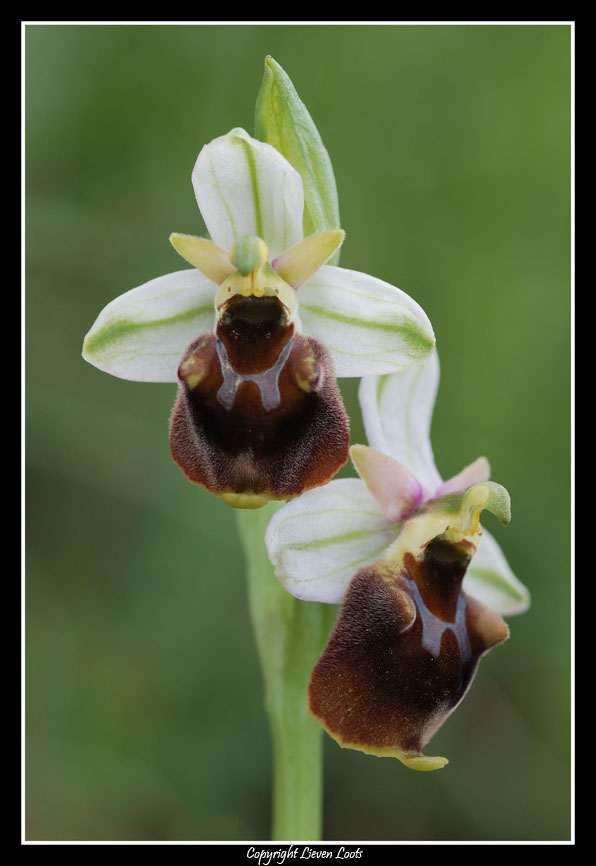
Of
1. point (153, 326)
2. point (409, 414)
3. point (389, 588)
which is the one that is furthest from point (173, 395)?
point (389, 588)

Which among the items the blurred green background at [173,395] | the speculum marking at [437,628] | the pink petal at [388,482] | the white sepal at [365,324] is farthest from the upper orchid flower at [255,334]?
the blurred green background at [173,395]

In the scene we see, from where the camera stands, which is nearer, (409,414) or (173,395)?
(409,414)

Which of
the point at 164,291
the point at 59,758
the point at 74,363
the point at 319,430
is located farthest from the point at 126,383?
the point at 319,430

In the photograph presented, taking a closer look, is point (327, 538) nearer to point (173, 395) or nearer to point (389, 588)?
point (389, 588)

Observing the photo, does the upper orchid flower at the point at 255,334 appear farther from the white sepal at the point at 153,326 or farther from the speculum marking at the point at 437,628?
the speculum marking at the point at 437,628

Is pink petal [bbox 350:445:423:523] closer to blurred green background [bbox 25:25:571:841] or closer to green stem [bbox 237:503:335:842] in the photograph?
green stem [bbox 237:503:335:842]

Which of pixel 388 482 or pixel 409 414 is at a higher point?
pixel 409 414
